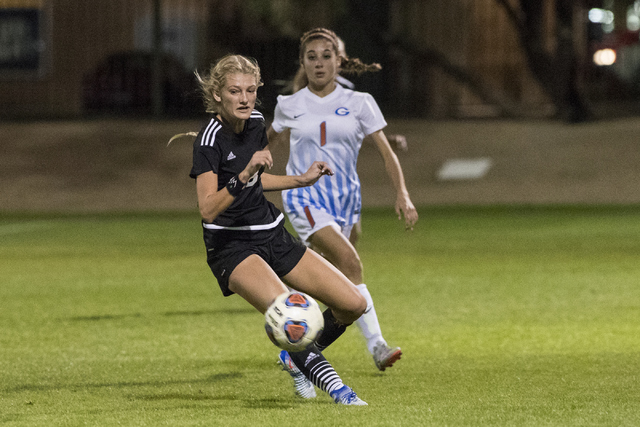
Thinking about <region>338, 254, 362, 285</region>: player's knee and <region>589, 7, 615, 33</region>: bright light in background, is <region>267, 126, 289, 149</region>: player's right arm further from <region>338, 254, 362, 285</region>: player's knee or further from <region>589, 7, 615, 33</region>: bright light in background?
<region>589, 7, 615, 33</region>: bright light in background

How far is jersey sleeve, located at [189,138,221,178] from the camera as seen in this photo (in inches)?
258

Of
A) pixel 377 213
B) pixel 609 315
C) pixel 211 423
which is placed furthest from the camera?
pixel 377 213

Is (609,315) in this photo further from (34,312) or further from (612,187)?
(612,187)

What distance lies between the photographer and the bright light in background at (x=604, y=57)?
34.8 meters

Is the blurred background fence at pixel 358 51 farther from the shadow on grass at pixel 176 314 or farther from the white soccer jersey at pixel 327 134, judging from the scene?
the white soccer jersey at pixel 327 134

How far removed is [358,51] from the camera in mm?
32500

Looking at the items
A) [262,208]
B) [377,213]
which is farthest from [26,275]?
[377,213]

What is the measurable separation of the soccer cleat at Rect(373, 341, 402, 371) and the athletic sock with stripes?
111 centimetres

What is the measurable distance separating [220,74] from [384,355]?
2.30 meters

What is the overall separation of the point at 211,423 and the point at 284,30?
2531 cm

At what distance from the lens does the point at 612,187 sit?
26.0m

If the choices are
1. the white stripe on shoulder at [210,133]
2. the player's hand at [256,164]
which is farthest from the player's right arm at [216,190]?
the white stripe on shoulder at [210,133]

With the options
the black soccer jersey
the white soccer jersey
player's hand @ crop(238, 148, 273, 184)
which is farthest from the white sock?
player's hand @ crop(238, 148, 273, 184)

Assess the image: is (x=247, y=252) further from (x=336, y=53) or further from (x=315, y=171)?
(x=336, y=53)
